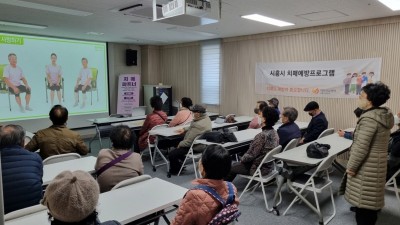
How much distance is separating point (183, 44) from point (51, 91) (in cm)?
351

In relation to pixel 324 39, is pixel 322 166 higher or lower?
lower

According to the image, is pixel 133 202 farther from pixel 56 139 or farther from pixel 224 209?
pixel 56 139

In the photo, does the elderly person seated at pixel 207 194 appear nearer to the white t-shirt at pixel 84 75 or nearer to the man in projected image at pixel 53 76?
the man in projected image at pixel 53 76

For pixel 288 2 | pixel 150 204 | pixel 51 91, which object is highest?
pixel 288 2

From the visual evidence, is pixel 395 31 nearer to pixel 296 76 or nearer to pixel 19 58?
pixel 296 76

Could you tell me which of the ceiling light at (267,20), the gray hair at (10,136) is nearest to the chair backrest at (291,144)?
the ceiling light at (267,20)

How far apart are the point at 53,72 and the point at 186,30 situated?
3341 mm

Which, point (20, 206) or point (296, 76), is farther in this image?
point (296, 76)

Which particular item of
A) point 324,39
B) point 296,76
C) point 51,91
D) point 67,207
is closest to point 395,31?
point 324,39

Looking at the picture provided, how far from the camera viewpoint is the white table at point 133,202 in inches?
64.3

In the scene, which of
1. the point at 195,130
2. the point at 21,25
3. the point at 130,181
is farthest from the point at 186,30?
the point at 130,181

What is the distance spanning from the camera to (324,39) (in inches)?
206

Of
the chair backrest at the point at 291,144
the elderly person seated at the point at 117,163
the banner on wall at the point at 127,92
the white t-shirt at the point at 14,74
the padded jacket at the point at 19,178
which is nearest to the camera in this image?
the padded jacket at the point at 19,178

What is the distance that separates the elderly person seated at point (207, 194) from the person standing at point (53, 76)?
6.12 meters
